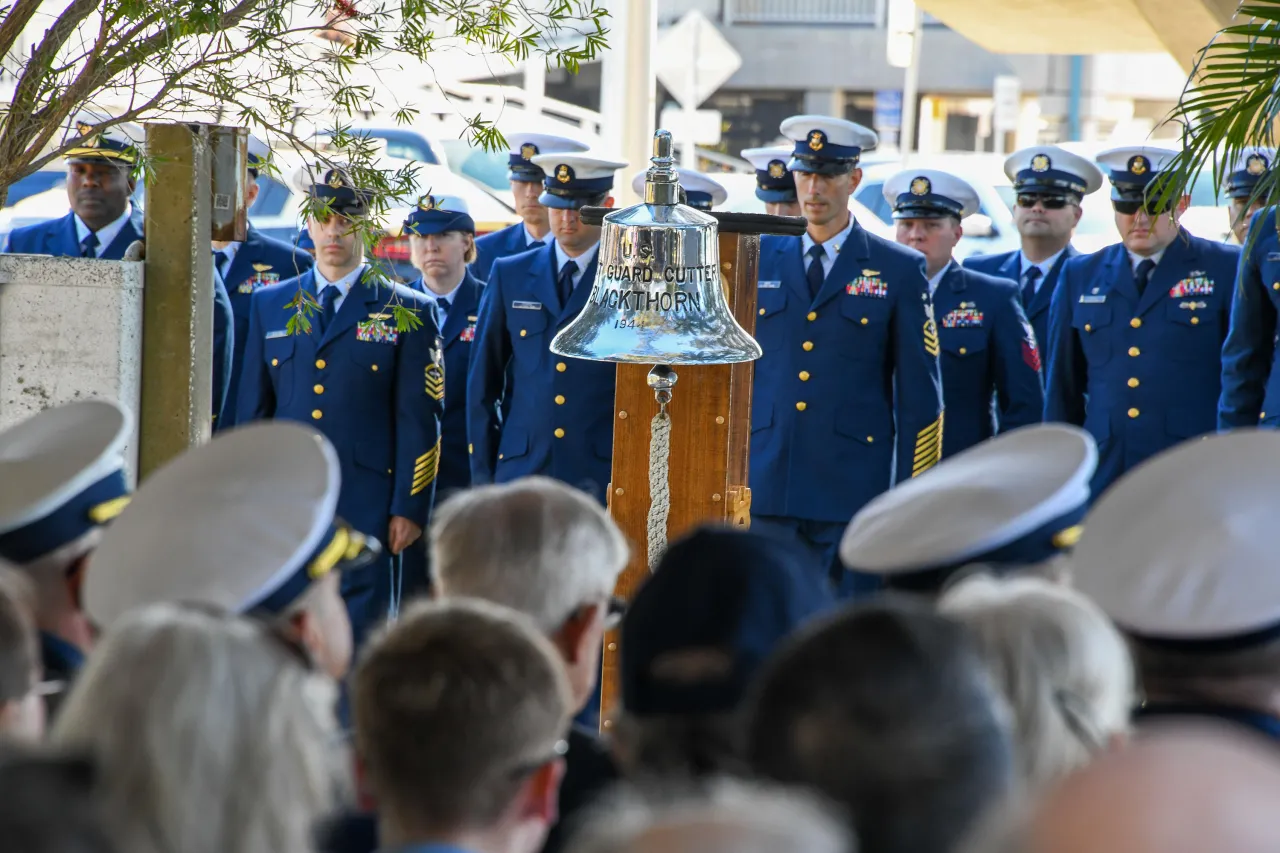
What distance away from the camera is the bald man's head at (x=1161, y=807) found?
3.53 ft

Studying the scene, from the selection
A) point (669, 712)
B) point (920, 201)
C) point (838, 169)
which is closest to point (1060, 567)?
point (669, 712)

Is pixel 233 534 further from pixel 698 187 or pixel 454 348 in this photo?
pixel 698 187

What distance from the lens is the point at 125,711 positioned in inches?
61.6

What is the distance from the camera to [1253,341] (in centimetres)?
579

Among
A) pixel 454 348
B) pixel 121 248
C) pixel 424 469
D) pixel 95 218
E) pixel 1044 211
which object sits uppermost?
pixel 1044 211

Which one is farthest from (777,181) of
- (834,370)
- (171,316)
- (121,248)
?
(171,316)

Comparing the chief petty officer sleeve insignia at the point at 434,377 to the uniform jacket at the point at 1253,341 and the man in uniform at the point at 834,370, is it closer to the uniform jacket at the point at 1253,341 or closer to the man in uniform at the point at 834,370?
the man in uniform at the point at 834,370

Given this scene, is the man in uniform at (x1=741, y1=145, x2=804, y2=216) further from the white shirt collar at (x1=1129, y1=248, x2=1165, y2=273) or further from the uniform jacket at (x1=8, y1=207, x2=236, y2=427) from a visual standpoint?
the uniform jacket at (x1=8, y1=207, x2=236, y2=427)

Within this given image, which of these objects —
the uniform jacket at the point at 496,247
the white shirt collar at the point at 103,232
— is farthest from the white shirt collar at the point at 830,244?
the white shirt collar at the point at 103,232

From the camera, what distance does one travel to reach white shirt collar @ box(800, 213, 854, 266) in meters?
5.93

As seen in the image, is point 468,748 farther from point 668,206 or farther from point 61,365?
point 61,365

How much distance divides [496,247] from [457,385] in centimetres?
148

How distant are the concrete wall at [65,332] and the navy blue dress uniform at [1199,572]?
300 cm

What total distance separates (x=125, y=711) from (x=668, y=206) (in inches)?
88.5
